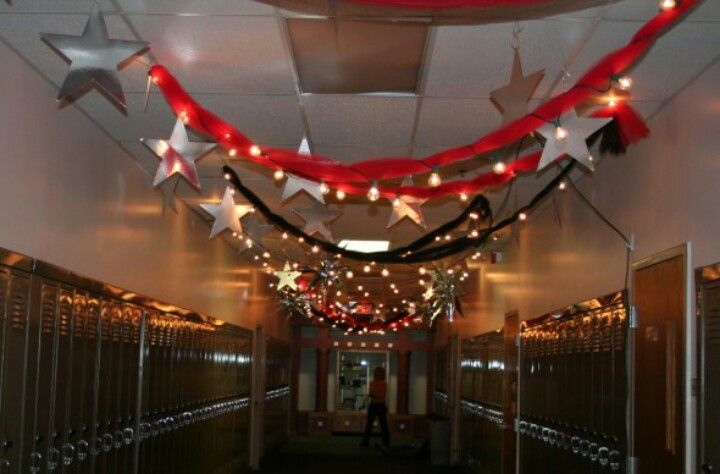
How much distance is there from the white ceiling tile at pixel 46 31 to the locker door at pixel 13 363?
1.12 m

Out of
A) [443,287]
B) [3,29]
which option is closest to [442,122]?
[3,29]

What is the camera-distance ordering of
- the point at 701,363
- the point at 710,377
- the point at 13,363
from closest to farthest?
the point at 710,377
the point at 701,363
the point at 13,363

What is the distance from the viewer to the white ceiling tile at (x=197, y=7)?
450cm

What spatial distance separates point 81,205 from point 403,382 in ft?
61.4

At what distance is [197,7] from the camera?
455cm

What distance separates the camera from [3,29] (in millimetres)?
Answer: 4867

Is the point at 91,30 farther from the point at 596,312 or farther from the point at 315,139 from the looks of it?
the point at 596,312

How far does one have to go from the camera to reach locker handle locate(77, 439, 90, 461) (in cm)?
643

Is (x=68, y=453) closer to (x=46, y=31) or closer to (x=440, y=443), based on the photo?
(x=46, y=31)

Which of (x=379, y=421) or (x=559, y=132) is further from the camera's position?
(x=379, y=421)

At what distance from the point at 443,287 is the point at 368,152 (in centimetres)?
520

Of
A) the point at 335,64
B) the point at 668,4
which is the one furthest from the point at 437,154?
the point at 668,4

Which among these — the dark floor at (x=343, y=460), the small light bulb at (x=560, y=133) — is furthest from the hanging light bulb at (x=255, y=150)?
the dark floor at (x=343, y=460)

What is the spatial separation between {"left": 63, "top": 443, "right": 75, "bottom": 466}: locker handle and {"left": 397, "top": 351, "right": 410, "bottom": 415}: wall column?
18.7 m
